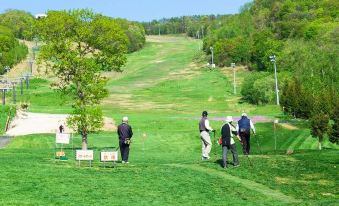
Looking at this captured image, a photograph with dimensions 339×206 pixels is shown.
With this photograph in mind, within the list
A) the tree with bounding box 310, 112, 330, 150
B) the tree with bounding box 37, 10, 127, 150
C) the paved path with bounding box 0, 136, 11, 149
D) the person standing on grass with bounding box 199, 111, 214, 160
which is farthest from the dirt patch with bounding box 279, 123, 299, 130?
the person standing on grass with bounding box 199, 111, 214, 160

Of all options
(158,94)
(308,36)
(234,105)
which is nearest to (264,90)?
(234,105)

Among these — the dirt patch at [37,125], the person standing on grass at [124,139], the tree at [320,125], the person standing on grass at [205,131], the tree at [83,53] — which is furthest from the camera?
the dirt patch at [37,125]

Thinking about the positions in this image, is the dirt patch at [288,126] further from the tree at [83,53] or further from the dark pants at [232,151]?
the dark pants at [232,151]

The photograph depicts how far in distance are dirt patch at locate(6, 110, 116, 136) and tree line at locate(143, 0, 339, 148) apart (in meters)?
20.4

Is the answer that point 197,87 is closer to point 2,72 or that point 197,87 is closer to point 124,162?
point 2,72

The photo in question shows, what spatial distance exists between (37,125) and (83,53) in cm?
2892

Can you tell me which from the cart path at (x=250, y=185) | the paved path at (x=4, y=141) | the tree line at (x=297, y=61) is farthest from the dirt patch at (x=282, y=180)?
the paved path at (x=4, y=141)

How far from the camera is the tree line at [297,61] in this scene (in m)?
54.3

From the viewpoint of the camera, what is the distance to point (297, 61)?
10388cm

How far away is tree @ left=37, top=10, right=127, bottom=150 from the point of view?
3550 cm

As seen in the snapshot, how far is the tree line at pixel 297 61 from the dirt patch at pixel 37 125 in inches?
803

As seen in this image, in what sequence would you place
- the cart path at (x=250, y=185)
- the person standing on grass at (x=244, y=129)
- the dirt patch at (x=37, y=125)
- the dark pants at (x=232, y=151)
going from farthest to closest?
the dirt patch at (x=37, y=125)
the person standing on grass at (x=244, y=129)
the dark pants at (x=232, y=151)
the cart path at (x=250, y=185)

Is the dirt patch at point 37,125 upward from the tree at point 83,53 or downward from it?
downward

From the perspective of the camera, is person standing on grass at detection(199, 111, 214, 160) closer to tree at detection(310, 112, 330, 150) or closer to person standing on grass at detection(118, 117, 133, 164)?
person standing on grass at detection(118, 117, 133, 164)
